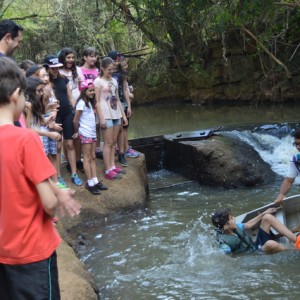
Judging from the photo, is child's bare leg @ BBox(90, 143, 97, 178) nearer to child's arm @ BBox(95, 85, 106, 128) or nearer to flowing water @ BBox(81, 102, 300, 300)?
child's arm @ BBox(95, 85, 106, 128)

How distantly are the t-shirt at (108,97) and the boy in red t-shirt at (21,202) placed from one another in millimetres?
4697

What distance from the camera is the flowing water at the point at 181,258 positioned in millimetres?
4887

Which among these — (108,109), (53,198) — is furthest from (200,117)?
(53,198)

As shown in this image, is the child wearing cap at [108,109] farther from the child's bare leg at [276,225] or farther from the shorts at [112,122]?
the child's bare leg at [276,225]

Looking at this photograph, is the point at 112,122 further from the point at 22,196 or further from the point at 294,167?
the point at 22,196

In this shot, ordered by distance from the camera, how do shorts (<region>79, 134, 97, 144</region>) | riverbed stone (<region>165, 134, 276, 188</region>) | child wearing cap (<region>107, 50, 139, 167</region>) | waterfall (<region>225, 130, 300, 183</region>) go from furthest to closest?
waterfall (<region>225, 130, 300, 183</region>)
riverbed stone (<region>165, 134, 276, 188</region>)
child wearing cap (<region>107, 50, 139, 167</region>)
shorts (<region>79, 134, 97, 144</region>)

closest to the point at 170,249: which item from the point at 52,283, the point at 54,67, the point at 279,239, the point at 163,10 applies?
the point at 279,239

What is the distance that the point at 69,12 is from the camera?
18.3m

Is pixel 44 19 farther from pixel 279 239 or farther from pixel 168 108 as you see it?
pixel 279 239

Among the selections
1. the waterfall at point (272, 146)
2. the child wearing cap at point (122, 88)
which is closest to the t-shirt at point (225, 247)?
the child wearing cap at point (122, 88)

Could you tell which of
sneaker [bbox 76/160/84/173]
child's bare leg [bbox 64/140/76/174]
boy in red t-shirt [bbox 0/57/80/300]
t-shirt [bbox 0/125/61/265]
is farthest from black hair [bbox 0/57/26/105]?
sneaker [bbox 76/160/84/173]

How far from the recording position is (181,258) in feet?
18.8

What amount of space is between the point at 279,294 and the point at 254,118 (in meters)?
9.91

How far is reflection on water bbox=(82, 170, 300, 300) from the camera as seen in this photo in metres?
4.87
